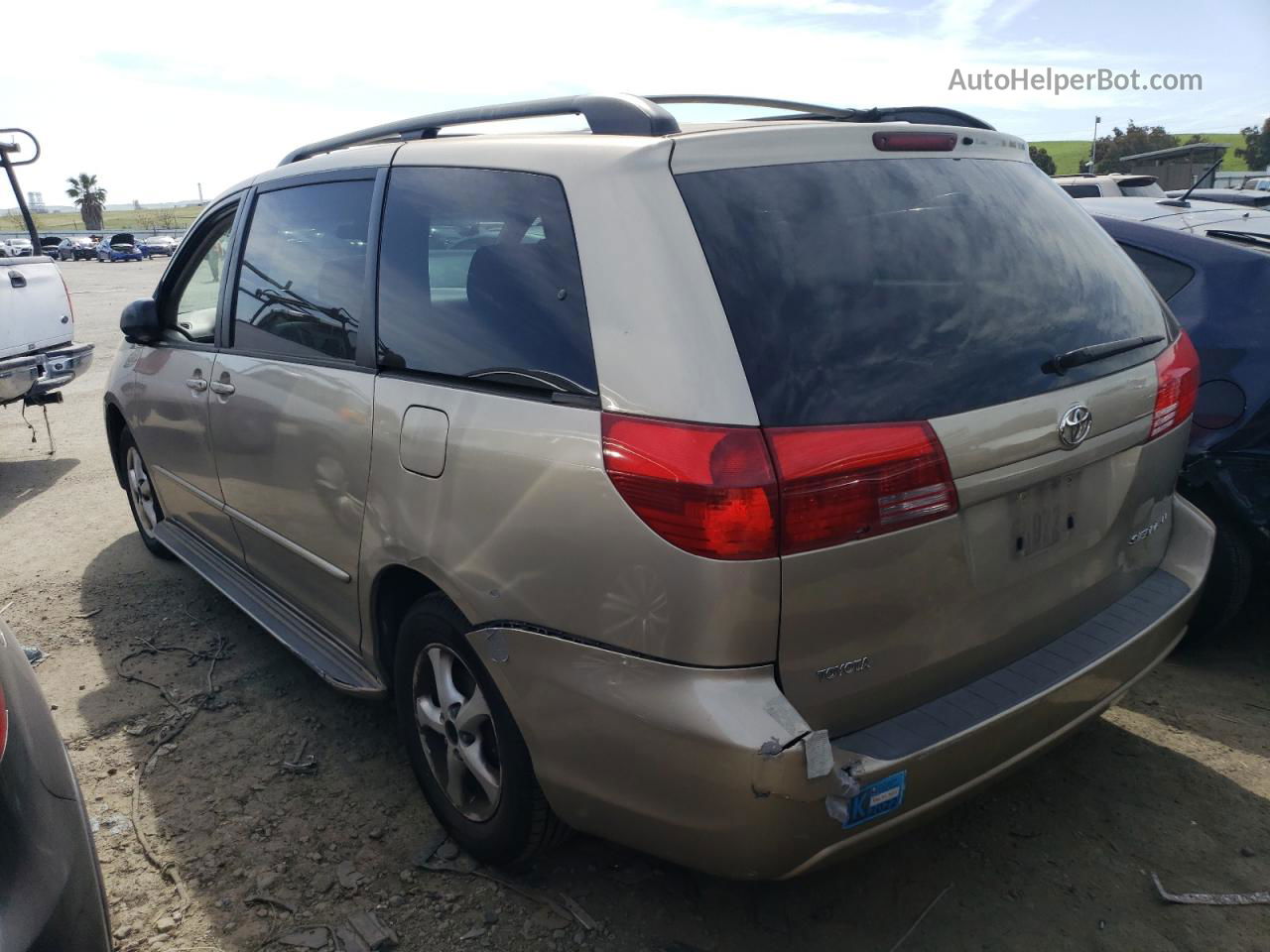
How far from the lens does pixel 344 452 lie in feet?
8.84

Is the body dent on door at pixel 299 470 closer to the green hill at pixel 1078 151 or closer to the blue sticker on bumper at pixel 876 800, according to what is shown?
the blue sticker on bumper at pixel 876 800

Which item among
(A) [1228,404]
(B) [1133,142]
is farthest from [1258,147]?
(A) [1228,404]

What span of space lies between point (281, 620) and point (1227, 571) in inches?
136

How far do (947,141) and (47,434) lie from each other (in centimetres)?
798

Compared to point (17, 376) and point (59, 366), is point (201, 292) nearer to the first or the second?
point (17, 376)

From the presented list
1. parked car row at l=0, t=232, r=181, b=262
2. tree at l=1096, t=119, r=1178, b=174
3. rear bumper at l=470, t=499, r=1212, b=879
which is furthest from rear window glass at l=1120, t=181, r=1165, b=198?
tree at l=1096, t=119, r=1178, b=174

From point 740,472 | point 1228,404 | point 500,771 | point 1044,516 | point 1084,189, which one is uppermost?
point 740,472

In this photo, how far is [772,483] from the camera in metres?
1.77

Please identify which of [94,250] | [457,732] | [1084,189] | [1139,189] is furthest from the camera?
[94,250]

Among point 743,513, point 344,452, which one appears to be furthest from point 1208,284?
point 344,452

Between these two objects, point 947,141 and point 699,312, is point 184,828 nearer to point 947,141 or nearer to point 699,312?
point 699,312

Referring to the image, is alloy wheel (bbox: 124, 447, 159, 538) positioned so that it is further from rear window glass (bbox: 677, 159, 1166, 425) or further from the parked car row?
the parked car row

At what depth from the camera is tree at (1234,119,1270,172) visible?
6756 cm

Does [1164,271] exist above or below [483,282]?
below
